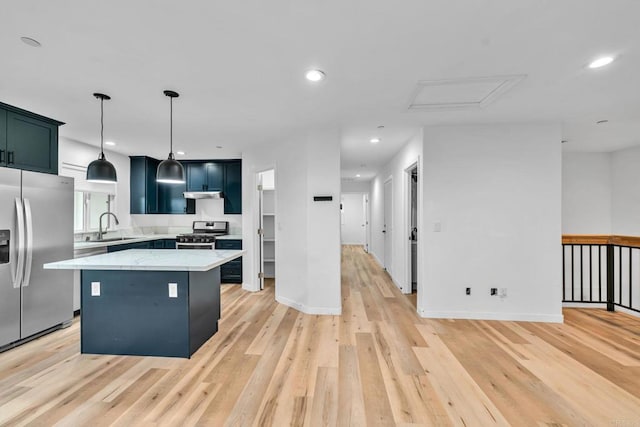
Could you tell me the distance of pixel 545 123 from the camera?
3.46 m

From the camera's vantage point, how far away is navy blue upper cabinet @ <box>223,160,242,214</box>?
568 cm

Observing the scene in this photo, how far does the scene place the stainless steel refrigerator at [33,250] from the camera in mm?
2762

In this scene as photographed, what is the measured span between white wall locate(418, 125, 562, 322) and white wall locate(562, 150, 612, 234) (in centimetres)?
216

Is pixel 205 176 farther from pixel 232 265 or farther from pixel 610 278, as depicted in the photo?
pixel 610 278

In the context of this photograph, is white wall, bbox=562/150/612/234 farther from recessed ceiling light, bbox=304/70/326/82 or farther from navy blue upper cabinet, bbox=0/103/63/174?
navy blue upper cabinet, bbox=0/103/63/174

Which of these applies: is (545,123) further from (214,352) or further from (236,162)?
(236,162)

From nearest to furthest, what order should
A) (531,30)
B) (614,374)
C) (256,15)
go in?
(256,15) → (531,30) → (614,374)

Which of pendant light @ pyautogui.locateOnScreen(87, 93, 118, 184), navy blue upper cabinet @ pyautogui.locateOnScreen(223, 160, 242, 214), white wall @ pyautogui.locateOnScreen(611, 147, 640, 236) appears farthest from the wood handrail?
pendant light @ pyautogui.locateOnScreen(87, 93, 118, 184)

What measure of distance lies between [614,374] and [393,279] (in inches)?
131

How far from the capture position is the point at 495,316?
11.6 ft

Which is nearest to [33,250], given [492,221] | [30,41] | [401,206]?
[30,41]

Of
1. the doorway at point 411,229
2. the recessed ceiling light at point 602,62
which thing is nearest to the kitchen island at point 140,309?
the doorway at point 411,229

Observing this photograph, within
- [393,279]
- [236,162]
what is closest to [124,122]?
[236,162]

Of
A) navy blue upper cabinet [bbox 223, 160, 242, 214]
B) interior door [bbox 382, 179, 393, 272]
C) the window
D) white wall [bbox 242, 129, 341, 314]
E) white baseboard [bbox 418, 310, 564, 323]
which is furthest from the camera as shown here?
interior door [bbox 382, 179, 393, 272]
